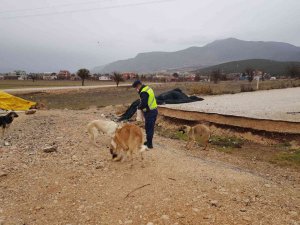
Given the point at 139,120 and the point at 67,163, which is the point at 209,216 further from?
the point at 139,120

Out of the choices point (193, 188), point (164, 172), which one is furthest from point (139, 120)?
point (193, 188)

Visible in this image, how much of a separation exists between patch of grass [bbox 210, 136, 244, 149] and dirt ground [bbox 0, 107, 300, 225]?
2432 mm

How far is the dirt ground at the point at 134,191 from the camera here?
17.3 ft

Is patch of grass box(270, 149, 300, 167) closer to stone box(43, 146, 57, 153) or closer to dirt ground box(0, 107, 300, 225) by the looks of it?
dirt ground box(0, 107, 300, 225)

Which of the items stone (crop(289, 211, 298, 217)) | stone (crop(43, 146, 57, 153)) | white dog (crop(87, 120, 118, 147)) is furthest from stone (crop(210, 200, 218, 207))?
stone (crop(43, 146, 57, 153))

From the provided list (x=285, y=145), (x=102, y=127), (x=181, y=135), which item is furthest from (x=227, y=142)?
(x=102, y=127)

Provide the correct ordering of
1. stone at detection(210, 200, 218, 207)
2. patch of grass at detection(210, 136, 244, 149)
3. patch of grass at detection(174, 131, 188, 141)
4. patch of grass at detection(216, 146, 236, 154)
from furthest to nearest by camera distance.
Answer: patch of grass at detection(174, 131, 188, 141) < patch of grass at detection(210, 136, 244, 149) < patch of grass at detection(216, 146, 236, 154) < stone at detection(210, 200, 218, 207)

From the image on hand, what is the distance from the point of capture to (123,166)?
7422 mm

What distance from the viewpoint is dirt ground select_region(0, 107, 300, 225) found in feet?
17.3

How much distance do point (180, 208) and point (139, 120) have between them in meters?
9.81

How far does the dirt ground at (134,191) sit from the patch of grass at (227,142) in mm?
2432

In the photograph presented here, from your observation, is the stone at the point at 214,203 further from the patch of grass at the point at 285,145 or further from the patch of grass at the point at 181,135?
the patch of grass at the point at 181,135

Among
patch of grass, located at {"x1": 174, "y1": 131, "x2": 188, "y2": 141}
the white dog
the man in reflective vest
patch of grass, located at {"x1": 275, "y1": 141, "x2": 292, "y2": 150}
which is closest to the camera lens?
the man in reflective vest

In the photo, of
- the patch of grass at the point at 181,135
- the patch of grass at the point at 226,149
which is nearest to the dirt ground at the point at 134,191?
the patch of grass at the point at 226,149
